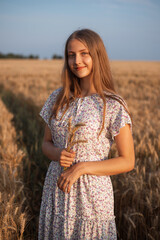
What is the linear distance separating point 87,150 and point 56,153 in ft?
0.66

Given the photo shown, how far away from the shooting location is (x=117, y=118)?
56.1 inches

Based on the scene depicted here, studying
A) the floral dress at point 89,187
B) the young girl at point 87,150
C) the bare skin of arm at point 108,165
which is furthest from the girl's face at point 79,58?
the bare skin of arm at point 108,165

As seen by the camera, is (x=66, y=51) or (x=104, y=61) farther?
(x=66, y=51)

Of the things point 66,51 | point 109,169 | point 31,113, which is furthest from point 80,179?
point 31,113

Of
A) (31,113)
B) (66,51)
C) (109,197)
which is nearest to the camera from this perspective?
(109,197)

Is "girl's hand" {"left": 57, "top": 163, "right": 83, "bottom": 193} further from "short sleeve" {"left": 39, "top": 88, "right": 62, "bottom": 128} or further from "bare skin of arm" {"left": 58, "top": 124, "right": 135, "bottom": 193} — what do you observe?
"short sleeve" {"left": 39, "top": 88, "right": 62, "bottom": 128}

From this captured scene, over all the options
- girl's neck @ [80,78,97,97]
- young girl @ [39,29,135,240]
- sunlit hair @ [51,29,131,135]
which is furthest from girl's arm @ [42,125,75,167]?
girl's neck @ [80,78,97,97]

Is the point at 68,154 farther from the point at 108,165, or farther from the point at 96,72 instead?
the point at 96,72

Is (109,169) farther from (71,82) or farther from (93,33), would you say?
(93,33)

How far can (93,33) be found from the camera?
1.56 meters

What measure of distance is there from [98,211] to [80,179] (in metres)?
0.22

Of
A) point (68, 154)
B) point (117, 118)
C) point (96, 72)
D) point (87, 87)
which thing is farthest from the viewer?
point (87, 87)

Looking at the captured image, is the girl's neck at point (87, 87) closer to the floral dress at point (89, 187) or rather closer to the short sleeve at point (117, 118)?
the floral dress at point (89, 187)

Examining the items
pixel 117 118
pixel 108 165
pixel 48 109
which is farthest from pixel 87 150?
pixel 48 109
